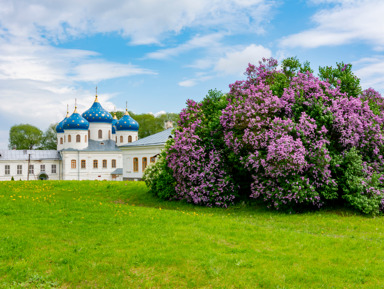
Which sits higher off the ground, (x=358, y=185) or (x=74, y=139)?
(x=74, y=139)

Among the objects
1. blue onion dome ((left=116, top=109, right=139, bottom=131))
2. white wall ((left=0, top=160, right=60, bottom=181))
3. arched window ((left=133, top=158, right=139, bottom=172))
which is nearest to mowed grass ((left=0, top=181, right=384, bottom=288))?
arched window ((left=133, top=158, right=139, bottom=172))

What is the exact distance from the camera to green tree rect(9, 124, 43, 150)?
79062 millimetres

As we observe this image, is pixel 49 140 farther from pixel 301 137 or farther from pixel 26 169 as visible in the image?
pixel 301 137

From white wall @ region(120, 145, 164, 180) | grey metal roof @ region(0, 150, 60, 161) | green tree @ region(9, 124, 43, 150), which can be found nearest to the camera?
white wall @ region(120, 145, 164, 180)

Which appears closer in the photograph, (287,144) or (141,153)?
(287,144)

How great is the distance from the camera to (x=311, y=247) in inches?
337

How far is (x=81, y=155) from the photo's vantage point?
6041cm

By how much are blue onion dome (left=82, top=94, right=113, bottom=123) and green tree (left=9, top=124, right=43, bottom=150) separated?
22.6 metres

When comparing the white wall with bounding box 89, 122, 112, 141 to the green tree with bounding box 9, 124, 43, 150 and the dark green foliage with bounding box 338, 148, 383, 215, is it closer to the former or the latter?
the green tree with bounding box 9, 124, 43, 150

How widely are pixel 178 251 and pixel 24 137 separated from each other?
7960cm

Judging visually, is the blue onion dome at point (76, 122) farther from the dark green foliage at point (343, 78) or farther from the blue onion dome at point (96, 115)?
the dark green foliage at point (343, 78)

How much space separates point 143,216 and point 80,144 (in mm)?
50796

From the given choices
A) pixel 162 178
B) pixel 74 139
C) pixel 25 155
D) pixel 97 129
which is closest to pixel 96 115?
pixel 97 129

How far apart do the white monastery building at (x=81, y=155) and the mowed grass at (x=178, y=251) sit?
4733 centimetres
